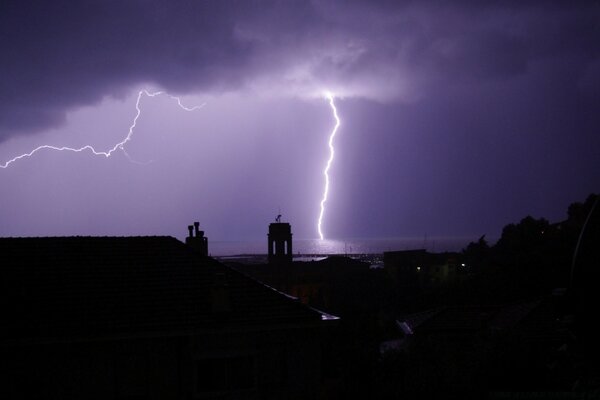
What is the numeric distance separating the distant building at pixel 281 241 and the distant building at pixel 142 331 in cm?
2595

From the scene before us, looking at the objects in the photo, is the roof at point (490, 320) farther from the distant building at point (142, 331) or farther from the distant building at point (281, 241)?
the distant building at point (281, 241)

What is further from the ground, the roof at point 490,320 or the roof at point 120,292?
the roof at point 120,292

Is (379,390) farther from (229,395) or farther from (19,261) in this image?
(19,261)

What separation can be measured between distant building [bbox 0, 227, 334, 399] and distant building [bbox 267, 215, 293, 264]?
2595 centimetres

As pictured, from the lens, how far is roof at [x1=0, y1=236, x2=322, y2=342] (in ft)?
34.3

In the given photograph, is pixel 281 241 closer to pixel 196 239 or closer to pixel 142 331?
pixel 196 239

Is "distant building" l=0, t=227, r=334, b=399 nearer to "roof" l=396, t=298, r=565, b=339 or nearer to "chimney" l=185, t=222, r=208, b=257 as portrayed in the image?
"chimney" l=185, t=222, r=208, b=257

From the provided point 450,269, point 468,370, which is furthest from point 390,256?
point 468,370

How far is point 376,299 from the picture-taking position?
4675cm

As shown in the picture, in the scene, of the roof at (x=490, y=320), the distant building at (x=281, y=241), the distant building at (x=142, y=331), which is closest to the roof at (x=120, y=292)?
the distant building at (x=142, y=331)

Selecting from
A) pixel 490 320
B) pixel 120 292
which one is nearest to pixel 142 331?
pixel 120 292

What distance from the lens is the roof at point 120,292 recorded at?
412 inches

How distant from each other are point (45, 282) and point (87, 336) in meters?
2.21

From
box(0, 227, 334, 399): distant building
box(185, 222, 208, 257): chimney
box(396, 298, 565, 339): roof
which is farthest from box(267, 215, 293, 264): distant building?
box(0, 227, 334, 399): distant building
